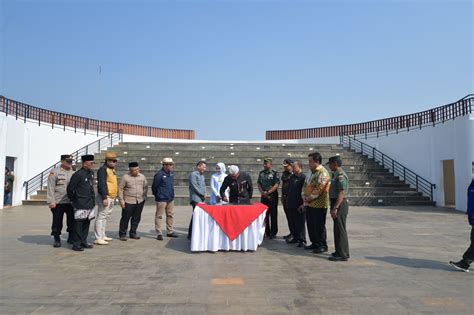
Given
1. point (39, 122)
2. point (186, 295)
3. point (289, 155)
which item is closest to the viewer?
point (186, 295)

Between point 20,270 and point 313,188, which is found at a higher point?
point 313,188

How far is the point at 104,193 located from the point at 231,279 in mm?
3414

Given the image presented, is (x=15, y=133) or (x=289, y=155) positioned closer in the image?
(x=15, y=133)

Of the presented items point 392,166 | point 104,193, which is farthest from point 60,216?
point 392,166

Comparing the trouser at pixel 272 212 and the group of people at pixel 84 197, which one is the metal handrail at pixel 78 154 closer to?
the group of people at pixel 84 197

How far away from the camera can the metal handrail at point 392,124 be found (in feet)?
45.2

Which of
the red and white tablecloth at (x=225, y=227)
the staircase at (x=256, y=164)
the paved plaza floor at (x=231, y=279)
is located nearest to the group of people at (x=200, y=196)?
the paved plaza floor at (x=231, y=279)

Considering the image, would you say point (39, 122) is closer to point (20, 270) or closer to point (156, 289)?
point (20, 270)

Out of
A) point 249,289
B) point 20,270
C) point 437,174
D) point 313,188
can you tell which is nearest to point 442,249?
point 313,188

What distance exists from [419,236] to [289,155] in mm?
12572

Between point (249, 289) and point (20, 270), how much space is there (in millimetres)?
3384

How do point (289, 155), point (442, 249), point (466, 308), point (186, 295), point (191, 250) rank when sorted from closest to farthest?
point (466, 308) → point (186, 295) → point (191, 250) → point (442, 249) → point (289, 155)

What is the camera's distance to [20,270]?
490 centimetres

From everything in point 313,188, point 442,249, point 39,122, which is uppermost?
point 39,122
